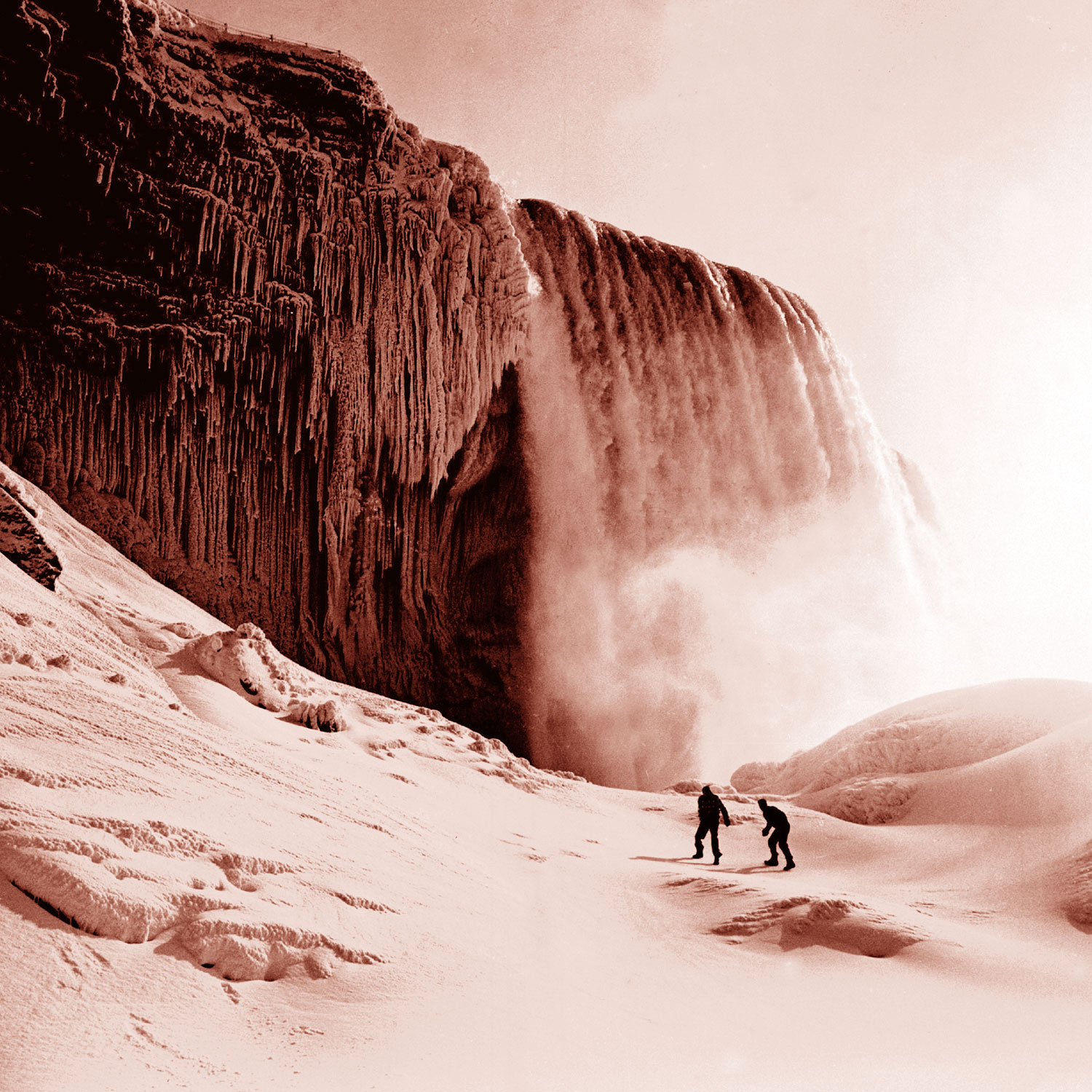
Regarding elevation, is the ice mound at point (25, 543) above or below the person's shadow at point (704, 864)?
above

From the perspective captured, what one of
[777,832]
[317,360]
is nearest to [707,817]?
[777,832]

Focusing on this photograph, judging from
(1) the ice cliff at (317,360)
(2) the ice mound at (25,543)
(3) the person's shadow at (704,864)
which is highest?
(1) the ice cliff at (317,360)

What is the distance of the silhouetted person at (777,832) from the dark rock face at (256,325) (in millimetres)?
9871

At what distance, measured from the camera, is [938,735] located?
395 inches

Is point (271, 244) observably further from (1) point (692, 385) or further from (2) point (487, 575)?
(1) point (692, 385)

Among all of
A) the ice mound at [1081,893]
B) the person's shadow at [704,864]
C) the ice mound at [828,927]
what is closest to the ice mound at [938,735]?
the person's shadow at [704,864]

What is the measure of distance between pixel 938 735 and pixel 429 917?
294 inches

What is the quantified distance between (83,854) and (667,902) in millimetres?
3628

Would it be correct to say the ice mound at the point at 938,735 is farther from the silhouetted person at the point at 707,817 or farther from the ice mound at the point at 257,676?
the ice mound at the point at 257,676

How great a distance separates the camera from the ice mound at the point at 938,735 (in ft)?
31.3

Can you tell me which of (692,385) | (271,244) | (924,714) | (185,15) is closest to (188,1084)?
(924,714)

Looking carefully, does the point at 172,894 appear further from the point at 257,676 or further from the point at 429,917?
the point at 257,676

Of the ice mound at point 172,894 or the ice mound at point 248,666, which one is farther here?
the ice mound at point 248,666

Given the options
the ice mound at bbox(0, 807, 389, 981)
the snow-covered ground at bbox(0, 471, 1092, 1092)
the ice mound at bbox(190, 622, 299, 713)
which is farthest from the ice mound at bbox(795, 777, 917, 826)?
the ice mound at bbox(0, 807, 389, 981)
